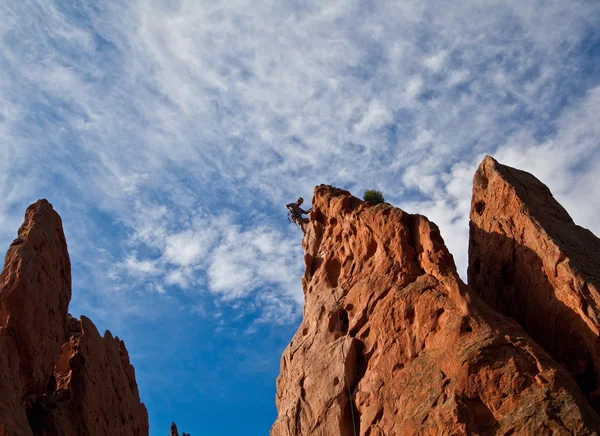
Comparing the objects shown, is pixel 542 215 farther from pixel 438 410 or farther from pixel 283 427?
pixel 283 427

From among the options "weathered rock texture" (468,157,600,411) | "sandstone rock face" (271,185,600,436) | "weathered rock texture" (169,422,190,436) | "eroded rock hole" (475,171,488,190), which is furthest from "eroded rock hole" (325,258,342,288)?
"weathered rock texture" (169,422,190,436)

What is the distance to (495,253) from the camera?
3597 centimetres

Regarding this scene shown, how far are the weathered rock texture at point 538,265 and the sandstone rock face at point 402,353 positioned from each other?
9.45ft

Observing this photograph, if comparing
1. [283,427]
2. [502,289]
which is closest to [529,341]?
[502,289]

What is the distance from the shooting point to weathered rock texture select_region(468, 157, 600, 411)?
28266 mm

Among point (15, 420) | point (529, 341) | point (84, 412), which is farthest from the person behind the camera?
point (84, 412)

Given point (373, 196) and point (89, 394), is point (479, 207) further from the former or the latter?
point (89, 394)

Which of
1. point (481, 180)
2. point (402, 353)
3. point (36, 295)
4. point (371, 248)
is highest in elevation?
point (481, 180)

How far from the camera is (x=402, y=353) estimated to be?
101 ft

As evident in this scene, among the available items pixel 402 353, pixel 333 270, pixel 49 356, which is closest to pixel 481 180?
pixel 333 270

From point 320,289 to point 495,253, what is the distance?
11.5 metres

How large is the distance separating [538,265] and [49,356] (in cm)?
2513

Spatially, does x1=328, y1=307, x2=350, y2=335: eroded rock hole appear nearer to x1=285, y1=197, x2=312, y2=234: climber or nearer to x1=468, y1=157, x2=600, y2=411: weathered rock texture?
x1=468, y1=157, x2=600, y2=411: weathered rock texture

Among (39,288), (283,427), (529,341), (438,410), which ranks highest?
(39,288)
